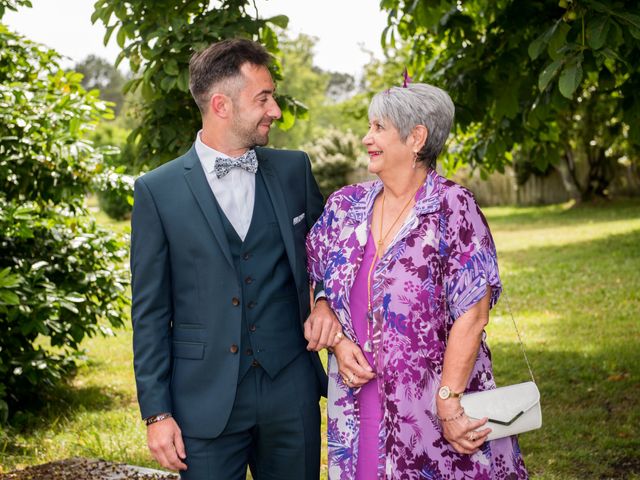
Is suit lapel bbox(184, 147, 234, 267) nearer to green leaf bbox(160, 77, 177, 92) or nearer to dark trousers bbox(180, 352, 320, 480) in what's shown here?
dark trousers bbox(180, 352, 320, 480)

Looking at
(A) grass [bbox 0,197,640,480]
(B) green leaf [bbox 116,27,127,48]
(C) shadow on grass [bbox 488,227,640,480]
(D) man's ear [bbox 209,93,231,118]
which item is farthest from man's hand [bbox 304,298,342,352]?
(C) shadow on grass [bbox 488,227,640,480]

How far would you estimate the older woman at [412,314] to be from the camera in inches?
105

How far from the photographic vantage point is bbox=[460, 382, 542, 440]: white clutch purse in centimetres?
266

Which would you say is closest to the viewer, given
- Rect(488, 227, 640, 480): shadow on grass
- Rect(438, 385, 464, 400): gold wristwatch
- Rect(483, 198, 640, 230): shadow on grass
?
Rect(438, 385, 464, 400): gold wristwatch

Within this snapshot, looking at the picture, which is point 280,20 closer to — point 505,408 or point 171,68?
point 171,68

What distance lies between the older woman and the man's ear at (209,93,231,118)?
1.62 ft

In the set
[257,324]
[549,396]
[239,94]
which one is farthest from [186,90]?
[549,396]

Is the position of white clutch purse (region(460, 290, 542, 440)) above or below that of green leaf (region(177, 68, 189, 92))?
below

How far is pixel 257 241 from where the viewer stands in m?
2.89

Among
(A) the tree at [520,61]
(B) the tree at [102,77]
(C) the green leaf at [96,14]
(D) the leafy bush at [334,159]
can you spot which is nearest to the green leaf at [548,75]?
(A) the tree at [520,61]

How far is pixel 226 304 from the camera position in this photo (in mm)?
2840

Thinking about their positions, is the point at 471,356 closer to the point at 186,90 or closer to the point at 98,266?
the point at 186,90

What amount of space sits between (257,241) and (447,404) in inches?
32.5

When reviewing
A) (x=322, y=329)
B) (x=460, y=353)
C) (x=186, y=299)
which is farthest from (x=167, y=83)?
(x=460, y=353)
